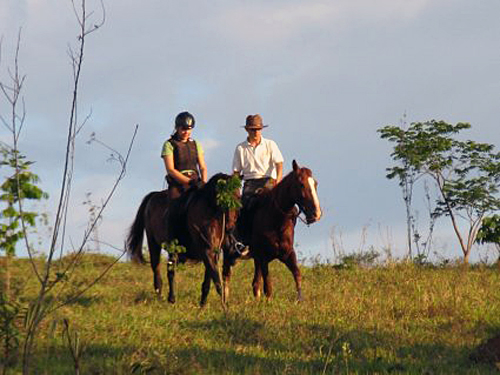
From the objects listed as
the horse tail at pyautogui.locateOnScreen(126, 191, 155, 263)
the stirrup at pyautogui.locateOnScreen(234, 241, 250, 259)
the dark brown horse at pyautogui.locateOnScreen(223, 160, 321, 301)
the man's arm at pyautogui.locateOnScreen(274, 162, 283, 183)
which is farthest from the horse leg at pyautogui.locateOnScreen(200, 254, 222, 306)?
the horse tail at pyautogui.locateOnScreen(126, 191, 155, 263)

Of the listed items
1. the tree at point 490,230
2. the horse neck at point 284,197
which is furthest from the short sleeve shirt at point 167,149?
the tree at point 490,230

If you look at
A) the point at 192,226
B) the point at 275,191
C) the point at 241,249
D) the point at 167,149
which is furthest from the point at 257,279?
the point at 167,149

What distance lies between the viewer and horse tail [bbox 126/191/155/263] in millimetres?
14398

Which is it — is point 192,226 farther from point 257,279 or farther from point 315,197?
point 315,197

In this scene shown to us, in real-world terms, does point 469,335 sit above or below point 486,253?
below

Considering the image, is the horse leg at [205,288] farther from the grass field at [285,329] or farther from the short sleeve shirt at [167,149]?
the short sleeve shirt at [167,149]

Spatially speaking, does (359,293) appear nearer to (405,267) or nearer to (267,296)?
(267,296)

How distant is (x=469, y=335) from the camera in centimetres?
970

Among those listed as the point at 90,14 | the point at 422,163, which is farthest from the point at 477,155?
the point at 90,14

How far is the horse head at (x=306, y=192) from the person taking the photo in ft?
39.1

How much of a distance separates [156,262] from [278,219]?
Answer: 266 cm

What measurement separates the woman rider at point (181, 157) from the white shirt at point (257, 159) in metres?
0.80

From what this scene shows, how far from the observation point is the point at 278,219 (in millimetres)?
Answer: 12406

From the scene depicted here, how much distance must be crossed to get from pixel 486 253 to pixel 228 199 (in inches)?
408
